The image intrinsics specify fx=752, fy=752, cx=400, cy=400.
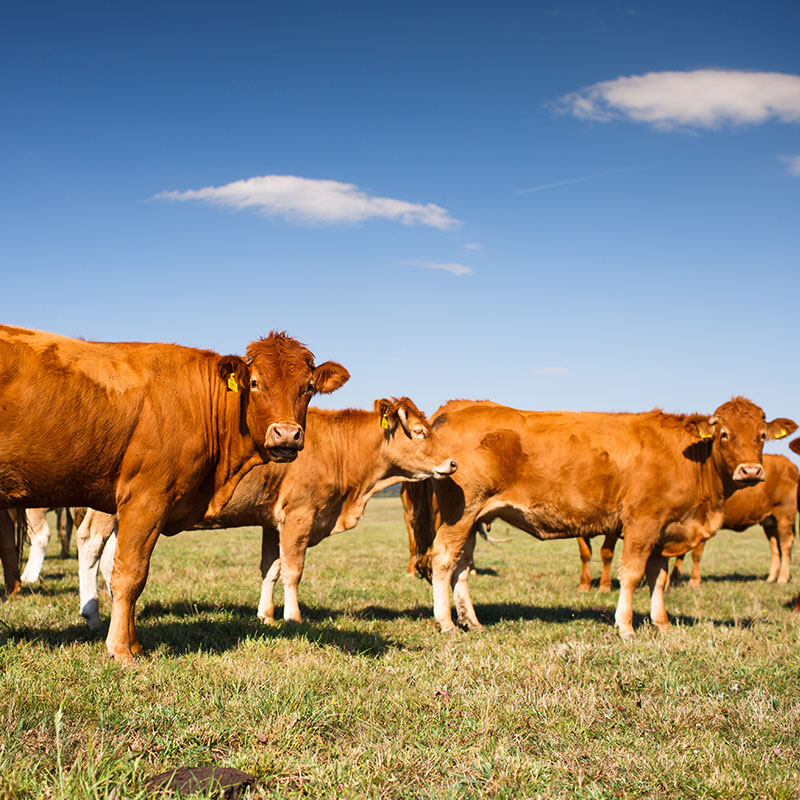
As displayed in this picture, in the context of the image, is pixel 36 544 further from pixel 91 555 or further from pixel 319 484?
pixel 319 484

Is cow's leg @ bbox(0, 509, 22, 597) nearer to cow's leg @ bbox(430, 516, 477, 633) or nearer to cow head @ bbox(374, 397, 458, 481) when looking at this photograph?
cow head @ bbox(374, 397, 458, 481)

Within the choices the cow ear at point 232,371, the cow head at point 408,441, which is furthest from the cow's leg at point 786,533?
the cow ear at point 232,371

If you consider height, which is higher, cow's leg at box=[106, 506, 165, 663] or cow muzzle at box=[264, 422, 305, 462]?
cow muzzle at box=[264, 422, 305, 462]

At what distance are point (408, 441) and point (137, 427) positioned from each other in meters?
4.52

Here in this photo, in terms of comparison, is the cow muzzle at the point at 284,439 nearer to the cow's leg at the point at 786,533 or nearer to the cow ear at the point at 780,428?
the cow ear at the point at 780,428

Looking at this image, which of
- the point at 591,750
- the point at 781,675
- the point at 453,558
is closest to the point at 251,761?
the point at 591,750

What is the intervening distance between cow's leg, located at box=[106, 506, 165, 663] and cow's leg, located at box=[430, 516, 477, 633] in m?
4.27

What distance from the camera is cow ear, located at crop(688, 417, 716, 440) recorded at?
32.8ft

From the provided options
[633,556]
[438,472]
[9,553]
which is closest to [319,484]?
[438,472]

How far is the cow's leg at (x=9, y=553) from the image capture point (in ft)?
32.4

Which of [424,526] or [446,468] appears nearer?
[446,468]

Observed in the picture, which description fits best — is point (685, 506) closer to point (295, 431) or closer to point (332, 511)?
point (332, 511)

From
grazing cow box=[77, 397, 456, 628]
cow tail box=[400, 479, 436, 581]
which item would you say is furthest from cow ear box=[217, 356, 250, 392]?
cow tail box=[400, 479, 436, 581]

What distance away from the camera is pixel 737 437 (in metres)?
10.0
